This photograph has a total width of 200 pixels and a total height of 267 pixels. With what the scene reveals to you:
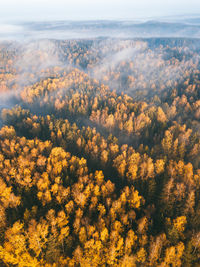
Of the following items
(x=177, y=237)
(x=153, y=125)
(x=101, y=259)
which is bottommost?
(x=101, y=259)

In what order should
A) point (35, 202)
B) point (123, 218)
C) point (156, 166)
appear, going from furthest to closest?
point (156, 166)
point (35, 202)
point (123, 218)

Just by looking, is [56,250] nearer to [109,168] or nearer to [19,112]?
[109,168]

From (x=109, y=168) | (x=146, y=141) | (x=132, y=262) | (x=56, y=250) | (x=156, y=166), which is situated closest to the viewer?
(x=132, y=262)

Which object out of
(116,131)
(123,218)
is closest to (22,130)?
(116,131)

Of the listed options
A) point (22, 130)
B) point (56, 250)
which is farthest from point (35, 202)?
point (22, 130)

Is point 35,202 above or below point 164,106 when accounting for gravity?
below

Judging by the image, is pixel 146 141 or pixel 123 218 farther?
pixel 146 141

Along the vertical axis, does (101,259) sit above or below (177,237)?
below

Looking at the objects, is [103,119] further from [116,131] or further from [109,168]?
[109,168]

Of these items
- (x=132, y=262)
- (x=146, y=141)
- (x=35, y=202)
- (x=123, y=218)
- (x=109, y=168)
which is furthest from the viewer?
(x=146, y=141)
